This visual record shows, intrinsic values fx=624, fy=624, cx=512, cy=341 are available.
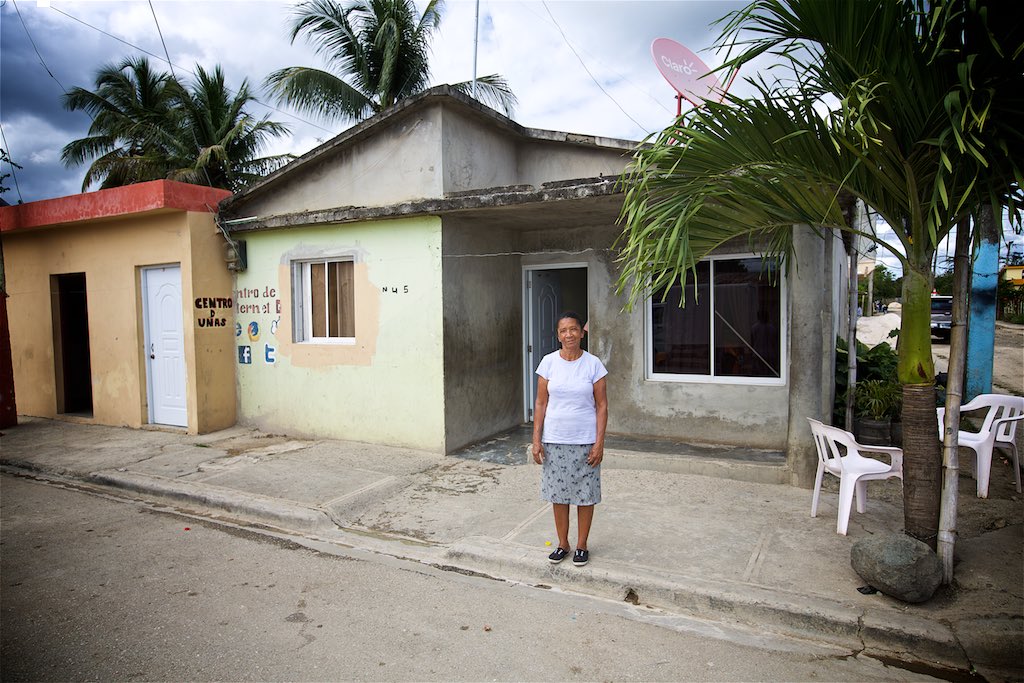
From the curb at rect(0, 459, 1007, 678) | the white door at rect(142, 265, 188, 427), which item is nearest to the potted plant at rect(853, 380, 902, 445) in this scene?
the curb at rect(0, 459, 1007, 678)

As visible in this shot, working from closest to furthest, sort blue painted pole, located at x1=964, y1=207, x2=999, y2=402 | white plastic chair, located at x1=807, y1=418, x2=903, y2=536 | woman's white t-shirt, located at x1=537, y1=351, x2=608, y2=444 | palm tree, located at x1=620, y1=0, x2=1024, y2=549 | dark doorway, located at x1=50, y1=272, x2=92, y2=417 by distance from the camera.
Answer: palm tree, located at x1=620, y1=0, x2=1024, y2=549 < woman's white t-shirt, located at x1=537, y1=351, x2=608, y2=444 < white plastic chair, located at x1=807, y1=418, x2=903, y2=536 < blue painted pole, located at x1=964, y1=207, x2=999, y2=402 < dark doorway, located at x1=50, y1=272, x2=92, y2=417

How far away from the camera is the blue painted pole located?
8.25 meters

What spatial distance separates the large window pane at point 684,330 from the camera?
25.3 feet

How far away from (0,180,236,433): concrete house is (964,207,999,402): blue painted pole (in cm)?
1047

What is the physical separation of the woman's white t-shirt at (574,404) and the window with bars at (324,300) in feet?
16.0

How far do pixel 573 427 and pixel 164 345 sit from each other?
25.1ft

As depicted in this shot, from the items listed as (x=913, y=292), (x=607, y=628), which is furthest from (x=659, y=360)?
(x=607, y=628)

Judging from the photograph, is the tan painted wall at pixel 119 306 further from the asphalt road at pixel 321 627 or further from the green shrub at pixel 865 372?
the green shrub at pixel 865 372

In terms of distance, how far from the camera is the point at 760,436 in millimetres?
7316

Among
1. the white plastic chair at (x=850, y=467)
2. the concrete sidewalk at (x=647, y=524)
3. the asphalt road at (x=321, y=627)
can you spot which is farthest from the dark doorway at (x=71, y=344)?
the white plastic chair at (x=850, y=467)

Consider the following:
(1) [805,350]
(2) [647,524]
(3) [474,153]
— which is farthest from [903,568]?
(3) [474,153]

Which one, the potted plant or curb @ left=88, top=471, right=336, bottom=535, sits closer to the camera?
curb @ left=88, top=471, right=336, bottom=535

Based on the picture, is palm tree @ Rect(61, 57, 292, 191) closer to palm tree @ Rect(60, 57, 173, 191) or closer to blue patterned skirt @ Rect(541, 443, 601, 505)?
palm tree @ Rect(60, 57, 173, 191)

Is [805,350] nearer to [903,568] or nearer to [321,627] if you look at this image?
[903,568]
